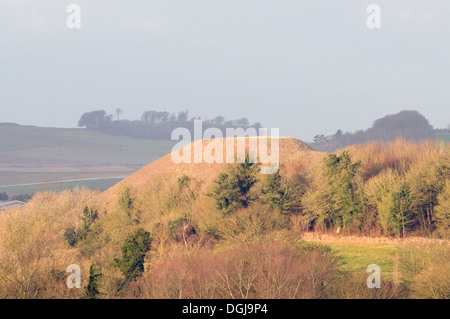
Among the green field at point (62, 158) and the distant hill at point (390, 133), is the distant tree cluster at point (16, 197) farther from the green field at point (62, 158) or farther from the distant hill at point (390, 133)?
the distant hill at point (390, 133)

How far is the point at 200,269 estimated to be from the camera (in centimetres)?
3762

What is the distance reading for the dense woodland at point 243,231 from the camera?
1389 inches

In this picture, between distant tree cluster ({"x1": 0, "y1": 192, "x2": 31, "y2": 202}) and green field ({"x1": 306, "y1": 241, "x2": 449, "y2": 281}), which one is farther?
distant tree cluster ({"x1": 0, "y1": 192, "x2": 31, "y2": 202})

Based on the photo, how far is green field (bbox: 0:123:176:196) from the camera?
159 meters

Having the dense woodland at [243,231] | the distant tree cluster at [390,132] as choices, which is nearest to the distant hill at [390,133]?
the distant tree cluster at [390,132]

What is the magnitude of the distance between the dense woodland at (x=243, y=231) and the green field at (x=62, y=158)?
248 ft

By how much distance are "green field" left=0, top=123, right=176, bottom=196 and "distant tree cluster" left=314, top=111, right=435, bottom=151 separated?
156 feet

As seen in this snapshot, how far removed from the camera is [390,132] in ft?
588

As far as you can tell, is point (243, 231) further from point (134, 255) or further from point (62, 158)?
point (62, 158)

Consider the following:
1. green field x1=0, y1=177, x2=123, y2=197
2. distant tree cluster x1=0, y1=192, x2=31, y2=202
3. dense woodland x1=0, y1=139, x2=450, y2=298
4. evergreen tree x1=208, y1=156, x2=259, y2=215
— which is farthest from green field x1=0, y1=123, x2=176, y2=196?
evergreen tree x1=208, y1=156, x2=259, y2=215

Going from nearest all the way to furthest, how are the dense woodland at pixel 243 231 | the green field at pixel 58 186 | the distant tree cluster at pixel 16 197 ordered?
the dense woodland at pixel 243 231
the distant tree cluster at pixel 16 197
the green field at pixel 58 186

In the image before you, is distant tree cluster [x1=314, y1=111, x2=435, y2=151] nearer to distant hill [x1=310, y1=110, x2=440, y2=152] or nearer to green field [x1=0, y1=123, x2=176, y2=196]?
distant hill [x1=310, y1=110, x2=440, y2=152]
